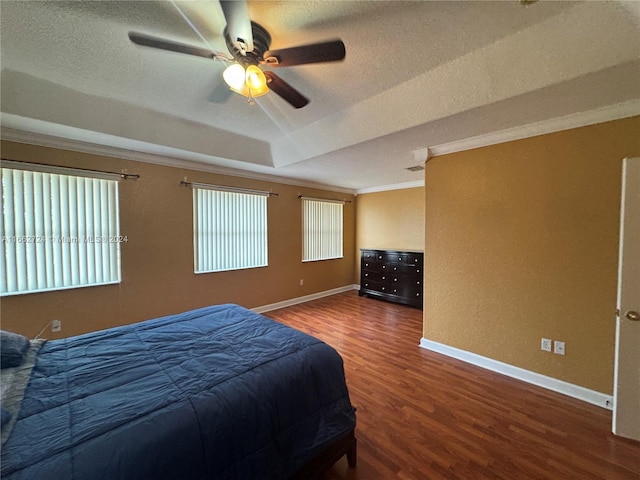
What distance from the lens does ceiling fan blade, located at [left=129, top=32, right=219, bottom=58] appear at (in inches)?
53.0

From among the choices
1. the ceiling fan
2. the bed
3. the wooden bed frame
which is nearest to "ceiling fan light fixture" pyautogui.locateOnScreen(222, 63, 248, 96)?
the ceiling fan

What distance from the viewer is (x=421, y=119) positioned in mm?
2215

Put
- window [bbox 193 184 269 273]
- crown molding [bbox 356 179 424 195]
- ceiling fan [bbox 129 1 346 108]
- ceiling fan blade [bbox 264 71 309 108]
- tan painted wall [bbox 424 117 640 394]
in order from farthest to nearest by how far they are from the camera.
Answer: crown molding [bbox 356 179 424 195] → window [bbox 193 184 269 273] → tan painted wall [bbox 424 117 640 394] → ceiling fan blade [bbox 264 71 309 108] → ceiling fan [bbox 129 1 346 108]

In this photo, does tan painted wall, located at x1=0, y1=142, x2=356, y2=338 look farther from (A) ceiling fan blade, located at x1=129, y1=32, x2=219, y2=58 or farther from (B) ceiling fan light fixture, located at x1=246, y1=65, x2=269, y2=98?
(B) ceiling fan light fixture, located at x1=246, y1=65, x2=269, y2=98

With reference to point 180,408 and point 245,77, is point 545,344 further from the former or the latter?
point 245,77

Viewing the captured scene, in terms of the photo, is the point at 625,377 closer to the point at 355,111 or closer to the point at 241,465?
the point at 241,465

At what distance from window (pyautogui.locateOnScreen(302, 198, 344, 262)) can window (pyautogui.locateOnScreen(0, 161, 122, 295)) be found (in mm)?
3010

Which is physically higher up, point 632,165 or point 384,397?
point 632,165

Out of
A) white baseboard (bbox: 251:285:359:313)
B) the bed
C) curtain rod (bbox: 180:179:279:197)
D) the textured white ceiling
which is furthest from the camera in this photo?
white baseboard (bbox: 251:285:359:313)

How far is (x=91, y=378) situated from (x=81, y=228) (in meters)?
2.32

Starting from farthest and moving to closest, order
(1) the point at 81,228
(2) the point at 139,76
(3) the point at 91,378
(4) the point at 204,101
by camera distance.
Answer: (1) the point at 81,228 < (4) the point at 204,101 < (2) the point at 139,76 < (3) the point at 91,378

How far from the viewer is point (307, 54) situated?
146cm

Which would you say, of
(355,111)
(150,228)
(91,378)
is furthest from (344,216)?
(91,378)

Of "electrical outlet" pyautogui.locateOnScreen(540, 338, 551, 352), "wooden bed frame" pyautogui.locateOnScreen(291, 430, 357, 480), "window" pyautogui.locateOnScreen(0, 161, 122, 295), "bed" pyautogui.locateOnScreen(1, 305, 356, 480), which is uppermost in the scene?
"window" pyautogui.locateOnScreen(0, 161, 122, 295)
